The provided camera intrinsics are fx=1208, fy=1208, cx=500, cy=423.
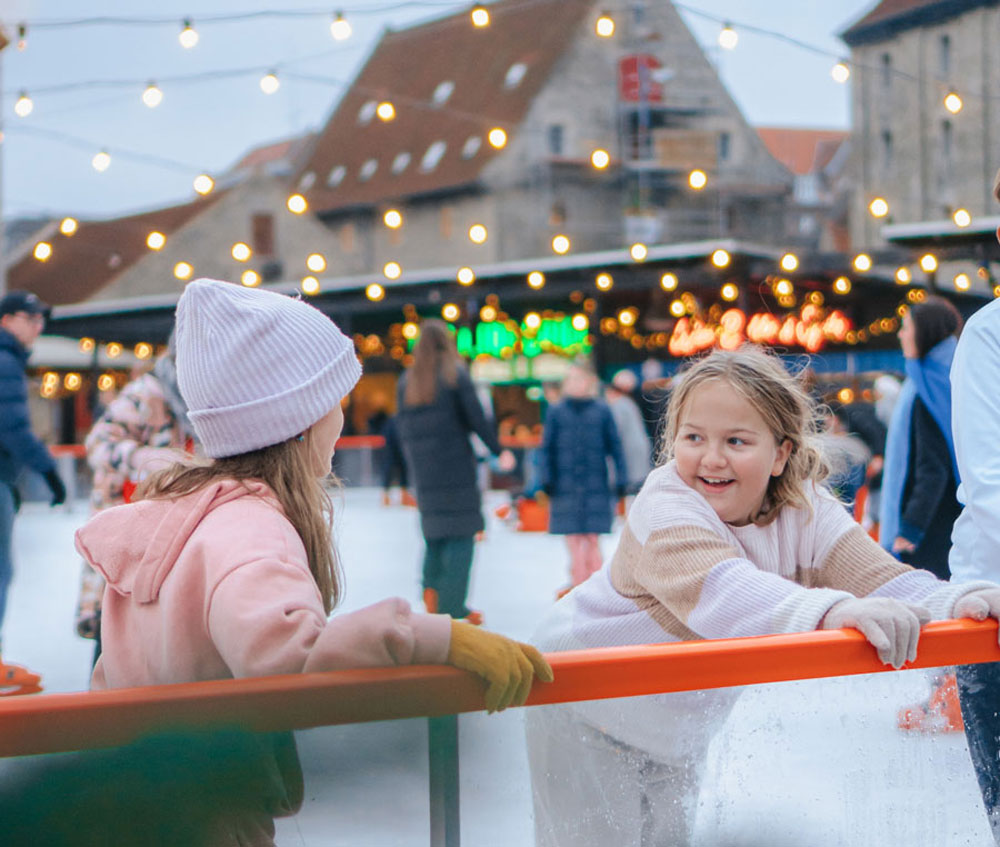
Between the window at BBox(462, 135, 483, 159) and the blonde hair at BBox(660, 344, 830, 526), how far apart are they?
3187cm

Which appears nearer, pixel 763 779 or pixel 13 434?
pixel 763 779

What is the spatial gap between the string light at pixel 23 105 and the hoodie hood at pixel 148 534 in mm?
7922

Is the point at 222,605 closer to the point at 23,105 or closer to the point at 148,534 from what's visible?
the point at 148,534

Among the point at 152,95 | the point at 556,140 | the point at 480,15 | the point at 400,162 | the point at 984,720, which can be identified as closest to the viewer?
the point at 984,720

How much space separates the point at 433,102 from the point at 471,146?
379cm

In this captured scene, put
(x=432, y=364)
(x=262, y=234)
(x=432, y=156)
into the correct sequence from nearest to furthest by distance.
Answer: (x=432, y=364)
(x=432, y=156)
(x=262, y=234)

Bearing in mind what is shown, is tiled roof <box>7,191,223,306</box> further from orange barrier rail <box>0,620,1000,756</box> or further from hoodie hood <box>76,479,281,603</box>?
orange barrier rail <box>0,620,1000,756</box>

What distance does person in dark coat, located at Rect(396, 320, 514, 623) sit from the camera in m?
6.20

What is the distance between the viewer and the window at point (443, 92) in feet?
118

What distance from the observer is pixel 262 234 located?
129 ft

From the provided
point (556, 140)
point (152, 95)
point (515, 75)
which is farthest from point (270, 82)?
point (515, 75)

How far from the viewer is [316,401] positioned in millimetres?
1553

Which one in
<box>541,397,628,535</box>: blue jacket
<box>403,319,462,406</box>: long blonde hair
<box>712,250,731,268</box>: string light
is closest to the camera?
<box>403,319,462,406</box>: long blonde hair

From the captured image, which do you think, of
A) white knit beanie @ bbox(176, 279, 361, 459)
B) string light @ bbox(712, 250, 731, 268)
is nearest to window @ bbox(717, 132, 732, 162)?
string light @ bbox(712, 250, 731, 268)
